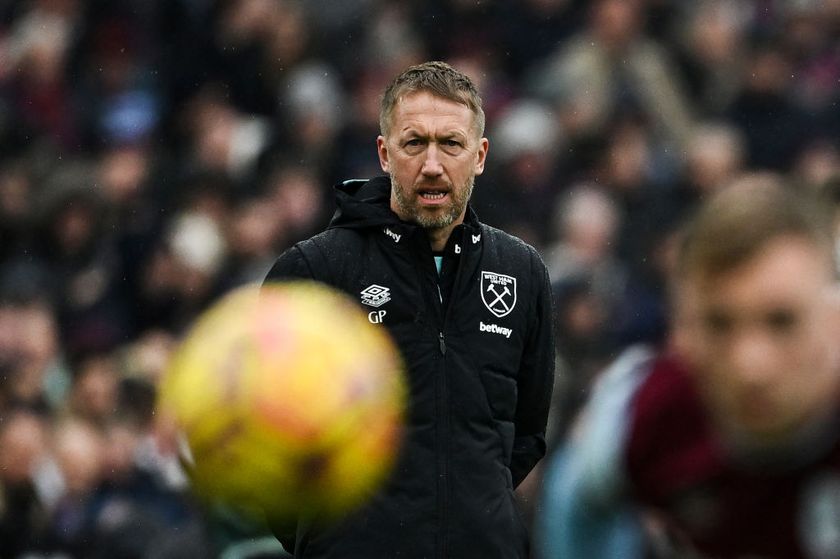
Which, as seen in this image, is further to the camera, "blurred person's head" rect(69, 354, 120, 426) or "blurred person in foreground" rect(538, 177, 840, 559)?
"blurred person's head" rect(69, 354, 120, 426)

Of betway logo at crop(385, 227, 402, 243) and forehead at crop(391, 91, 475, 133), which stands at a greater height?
forehead at crop(391, 91, 475, 133)

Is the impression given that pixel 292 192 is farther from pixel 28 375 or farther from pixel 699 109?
pixel 699 109

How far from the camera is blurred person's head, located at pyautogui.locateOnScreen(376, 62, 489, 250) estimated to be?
185 inches

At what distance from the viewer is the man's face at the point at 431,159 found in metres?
4.68

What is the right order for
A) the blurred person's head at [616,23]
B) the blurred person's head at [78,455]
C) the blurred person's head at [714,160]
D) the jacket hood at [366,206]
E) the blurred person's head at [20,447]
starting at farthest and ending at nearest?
the blurred person's head at [616,23], the blurred person's head at [714,160], the blurred person's head at [78,455], the blurred person's head at [20,447], the jacket hood at [366,206]

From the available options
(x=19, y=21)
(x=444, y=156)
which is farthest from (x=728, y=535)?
(x=19, y=21)

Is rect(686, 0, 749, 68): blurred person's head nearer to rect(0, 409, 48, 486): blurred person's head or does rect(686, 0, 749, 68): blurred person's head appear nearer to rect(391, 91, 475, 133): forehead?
rect(0, 409, 48, 486): blurred person's head

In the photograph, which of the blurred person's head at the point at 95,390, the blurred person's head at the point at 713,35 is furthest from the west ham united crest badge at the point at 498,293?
the blurred person's head at the point at 713,35

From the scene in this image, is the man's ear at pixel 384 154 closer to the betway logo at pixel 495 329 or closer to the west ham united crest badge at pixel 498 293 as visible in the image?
the west ham united crest badge at pixel 498 293

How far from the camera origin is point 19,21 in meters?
11.4

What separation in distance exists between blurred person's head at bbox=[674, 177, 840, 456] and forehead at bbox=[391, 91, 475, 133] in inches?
79.8

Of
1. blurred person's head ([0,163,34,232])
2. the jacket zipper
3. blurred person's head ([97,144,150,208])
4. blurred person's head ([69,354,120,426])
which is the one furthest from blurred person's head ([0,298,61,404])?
the jacket zipper

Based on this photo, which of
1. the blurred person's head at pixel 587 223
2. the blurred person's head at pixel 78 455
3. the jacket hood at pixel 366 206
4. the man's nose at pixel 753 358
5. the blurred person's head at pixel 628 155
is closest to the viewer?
the man's nose at pixel 753 358

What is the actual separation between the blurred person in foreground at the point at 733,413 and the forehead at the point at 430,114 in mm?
1733
